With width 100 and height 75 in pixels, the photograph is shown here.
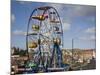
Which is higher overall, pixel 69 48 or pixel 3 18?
pixel 3 18

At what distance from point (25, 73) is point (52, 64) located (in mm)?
320

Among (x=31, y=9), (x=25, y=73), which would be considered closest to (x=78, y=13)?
(x=31, y=9)

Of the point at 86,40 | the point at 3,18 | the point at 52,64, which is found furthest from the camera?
the point at 86,40

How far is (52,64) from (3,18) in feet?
2.43

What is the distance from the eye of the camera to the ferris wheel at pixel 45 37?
2.34 metres

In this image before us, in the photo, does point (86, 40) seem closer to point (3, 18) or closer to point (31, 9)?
point (31, 9)

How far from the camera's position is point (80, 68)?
2.51m

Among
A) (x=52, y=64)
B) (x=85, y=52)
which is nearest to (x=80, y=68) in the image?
(x=85, y=52)

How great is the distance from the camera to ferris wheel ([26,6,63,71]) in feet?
7.69

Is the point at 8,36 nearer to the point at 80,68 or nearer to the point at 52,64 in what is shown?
the point at 52,64

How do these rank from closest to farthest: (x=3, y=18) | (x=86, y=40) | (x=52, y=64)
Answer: (x=3, y=18) → (x=52, y=64) → (x=86, y=40)

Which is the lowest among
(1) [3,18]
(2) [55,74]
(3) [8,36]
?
(2) [55,74]

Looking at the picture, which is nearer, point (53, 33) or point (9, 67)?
point (9, 67)

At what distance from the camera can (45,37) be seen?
94.0 inches
